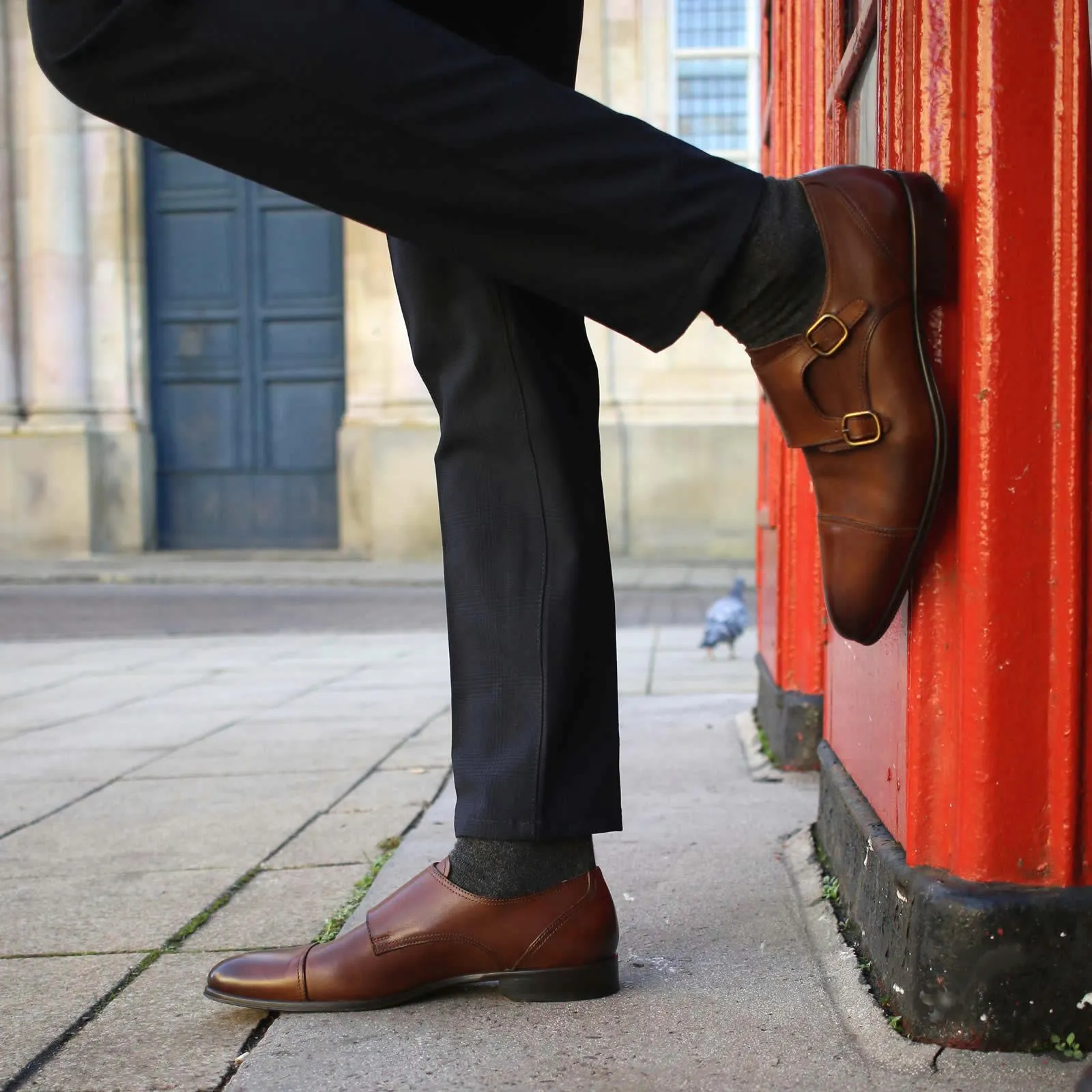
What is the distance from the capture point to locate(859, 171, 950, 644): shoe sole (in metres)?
1.07

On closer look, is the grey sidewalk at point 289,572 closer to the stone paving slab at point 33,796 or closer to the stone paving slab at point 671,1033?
the stone paving slab at point 33,796

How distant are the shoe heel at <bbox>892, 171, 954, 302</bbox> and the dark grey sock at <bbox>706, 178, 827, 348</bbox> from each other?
0.07 metres

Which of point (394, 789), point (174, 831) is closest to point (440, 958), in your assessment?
point (174, 831)

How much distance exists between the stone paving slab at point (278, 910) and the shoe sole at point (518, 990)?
0.25 meters

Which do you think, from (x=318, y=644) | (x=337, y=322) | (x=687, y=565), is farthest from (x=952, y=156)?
(x=337, y=322)

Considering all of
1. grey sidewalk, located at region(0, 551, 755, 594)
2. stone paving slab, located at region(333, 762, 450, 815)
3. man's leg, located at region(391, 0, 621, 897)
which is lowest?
grey sidewalk, located at region(0, 551, 755, 594)

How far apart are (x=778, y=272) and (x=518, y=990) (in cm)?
69

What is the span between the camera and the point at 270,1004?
1259mm

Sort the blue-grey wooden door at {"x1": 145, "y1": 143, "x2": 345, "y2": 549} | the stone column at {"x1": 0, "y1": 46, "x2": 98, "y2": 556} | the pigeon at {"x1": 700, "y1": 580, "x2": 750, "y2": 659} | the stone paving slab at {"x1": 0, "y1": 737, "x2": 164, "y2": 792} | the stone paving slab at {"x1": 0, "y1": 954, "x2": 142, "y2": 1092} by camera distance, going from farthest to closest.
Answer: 1. the blue-grey wooden door at {"x1": 145, "y1": 143, "x2": 345, "y2": 549}
2. the stone column at {"x1": 0, "y1": 46, "x2": 98, "y2": 556}
3. the pigeon at {"x1": 700, "y1": 580, "x2": 750, "y2": 659}
4. the stone paving slab at {"x1": 0, "y1": 737, "x2": 164, "y2": 792}
5. the stone paving slab at {"x1": 0, "y1": 954, "x2": 142, "y2": 1092}

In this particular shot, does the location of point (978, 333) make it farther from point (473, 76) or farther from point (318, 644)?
point (318, 644)

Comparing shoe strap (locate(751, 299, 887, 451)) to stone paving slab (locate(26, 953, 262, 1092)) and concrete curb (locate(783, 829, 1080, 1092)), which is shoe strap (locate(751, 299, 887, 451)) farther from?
stone paving slab (locate(26, 953, 262, 1092))

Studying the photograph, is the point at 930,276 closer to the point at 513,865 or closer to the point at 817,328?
the point at 817,328

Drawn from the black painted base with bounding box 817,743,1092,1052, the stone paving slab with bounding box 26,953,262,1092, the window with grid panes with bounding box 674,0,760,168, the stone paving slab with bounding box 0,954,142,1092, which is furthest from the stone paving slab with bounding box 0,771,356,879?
the window with grid panes with bounding box 674,0,760,168

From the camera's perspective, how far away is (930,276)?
1.08 m
